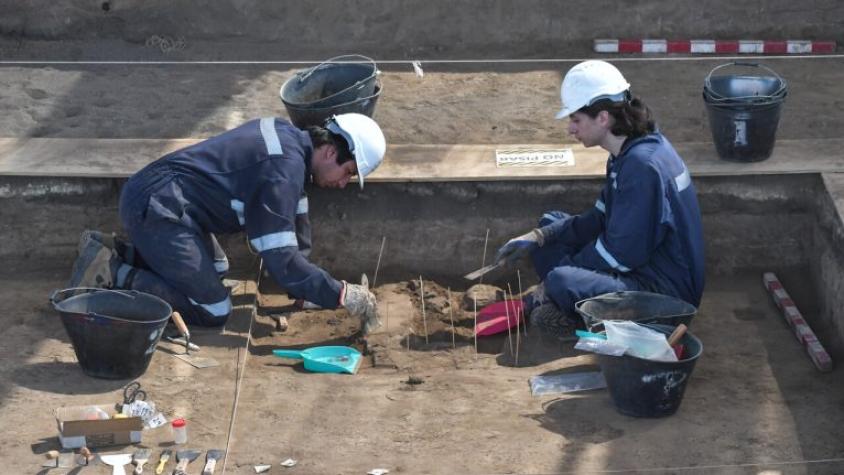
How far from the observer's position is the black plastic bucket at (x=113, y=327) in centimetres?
657

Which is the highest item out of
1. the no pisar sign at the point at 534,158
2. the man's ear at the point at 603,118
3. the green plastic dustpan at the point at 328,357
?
the man's ear at the point at 603,118

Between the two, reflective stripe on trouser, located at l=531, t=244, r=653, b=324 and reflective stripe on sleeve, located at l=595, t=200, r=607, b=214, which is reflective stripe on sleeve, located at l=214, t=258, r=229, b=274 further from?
reflective stripe on sleeve, located at l=595, t=200, r=607, b=214

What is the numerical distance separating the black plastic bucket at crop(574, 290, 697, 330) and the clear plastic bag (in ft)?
1.41

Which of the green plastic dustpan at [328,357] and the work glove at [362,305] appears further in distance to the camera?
the work glove at [362,305]

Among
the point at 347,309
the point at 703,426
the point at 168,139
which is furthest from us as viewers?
the point at 168,139

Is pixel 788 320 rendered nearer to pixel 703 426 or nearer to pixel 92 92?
pixel 703 426

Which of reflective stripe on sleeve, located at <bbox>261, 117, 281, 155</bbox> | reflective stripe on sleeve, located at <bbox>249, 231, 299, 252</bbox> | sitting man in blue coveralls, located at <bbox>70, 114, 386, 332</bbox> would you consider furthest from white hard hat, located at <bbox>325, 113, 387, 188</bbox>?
reflective stripe on sleeve, located at <bbox>249, 231, 299, 252</bbox>

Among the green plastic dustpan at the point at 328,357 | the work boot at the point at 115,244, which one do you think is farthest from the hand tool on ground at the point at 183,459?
the work boot at the point at 115,244

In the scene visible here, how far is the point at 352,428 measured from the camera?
6.38 m

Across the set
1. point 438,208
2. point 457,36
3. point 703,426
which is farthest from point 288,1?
point 703,426

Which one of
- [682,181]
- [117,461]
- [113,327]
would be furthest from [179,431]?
[682,181]

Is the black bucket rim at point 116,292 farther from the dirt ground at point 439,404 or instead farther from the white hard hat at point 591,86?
the white hard hat at point 591,86

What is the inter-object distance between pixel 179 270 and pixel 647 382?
266cm

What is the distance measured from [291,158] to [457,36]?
12.5 feet
